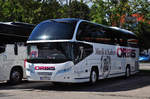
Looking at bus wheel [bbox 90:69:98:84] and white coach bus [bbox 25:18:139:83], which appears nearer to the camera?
white coach bus [bbox 25:18:139:83]

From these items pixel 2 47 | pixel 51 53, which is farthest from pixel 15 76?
pixel 51 53

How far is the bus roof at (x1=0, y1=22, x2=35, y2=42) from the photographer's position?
1468 cm

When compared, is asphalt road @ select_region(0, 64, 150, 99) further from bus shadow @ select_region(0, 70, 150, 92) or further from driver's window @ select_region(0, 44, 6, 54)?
driver's window @ select_region(0, 44, 6, 54)

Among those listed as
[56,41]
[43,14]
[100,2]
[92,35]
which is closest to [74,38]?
[56,41]

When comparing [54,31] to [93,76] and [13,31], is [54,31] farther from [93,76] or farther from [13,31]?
[93,76]

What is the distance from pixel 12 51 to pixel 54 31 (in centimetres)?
287

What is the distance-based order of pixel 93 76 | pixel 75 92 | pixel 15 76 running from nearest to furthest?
pixel 75 92 < pixel 93 76 < pixel 15 76

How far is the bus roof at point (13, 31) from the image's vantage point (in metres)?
14.7

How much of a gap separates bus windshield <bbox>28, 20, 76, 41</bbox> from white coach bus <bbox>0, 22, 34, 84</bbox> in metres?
1.65

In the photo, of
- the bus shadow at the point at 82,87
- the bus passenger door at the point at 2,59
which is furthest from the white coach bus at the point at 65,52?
the bus passenger door at the point at 2,59

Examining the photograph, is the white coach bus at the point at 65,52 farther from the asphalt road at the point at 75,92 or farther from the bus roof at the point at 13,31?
the bus roof at the point at 13,31

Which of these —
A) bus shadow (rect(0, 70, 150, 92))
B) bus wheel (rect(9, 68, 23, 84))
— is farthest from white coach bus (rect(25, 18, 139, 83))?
bus wheel (rect(9, 68, 23, 84))

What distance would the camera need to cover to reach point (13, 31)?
15.5 meters

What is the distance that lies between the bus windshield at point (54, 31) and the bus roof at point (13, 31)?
166 centimetres
